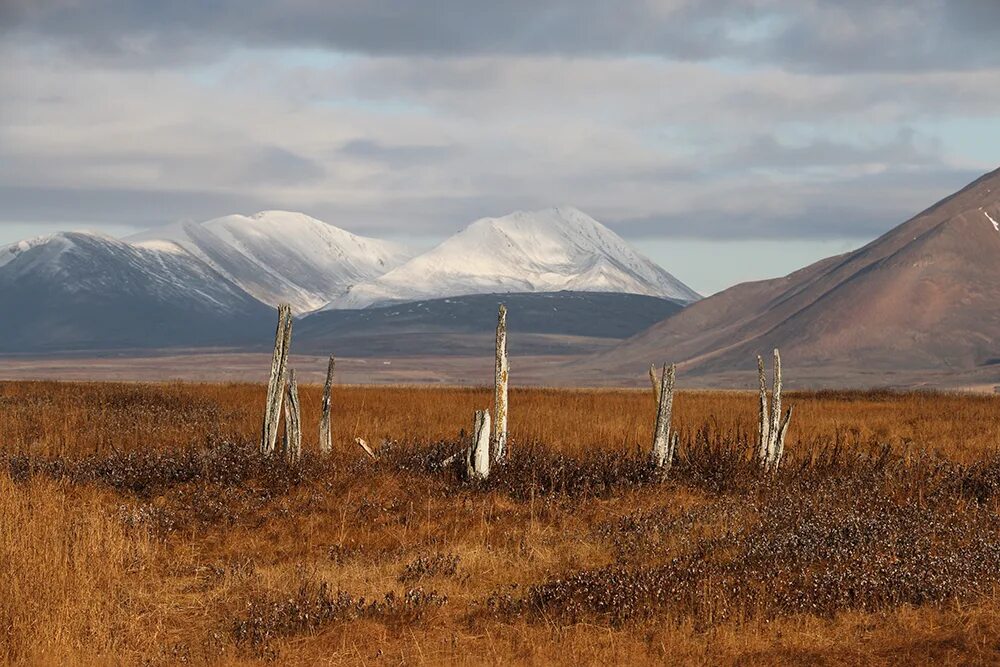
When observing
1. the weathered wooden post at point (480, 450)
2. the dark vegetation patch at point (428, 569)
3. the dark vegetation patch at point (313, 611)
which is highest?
the weathered wooden post at point (480, 450)

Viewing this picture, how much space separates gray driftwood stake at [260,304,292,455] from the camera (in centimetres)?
1912

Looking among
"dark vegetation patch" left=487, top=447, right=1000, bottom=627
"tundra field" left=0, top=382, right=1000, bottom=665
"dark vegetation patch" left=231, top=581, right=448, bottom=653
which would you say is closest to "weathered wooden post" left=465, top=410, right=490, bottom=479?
"tundra field" left=0, top=382, right=1000, bottom=665

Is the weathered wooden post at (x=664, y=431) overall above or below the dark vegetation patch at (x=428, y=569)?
above

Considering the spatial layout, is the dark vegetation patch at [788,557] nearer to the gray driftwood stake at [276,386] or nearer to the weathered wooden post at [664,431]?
the weathered wooden post at [664,431]

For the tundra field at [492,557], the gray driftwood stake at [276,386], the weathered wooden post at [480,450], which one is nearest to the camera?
the tundra field at [492,557]

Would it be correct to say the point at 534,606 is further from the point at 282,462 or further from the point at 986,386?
the point at 986,386

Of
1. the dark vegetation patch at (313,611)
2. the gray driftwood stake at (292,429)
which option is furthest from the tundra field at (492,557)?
the gray driftwood stake at (292,429)

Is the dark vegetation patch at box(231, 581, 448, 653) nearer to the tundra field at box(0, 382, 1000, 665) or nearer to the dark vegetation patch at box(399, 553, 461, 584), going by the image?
the tundra field at box(0, 382, 1000, 665)

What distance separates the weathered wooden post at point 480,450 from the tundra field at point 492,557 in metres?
0.17

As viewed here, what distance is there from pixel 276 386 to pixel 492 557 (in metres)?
6.46

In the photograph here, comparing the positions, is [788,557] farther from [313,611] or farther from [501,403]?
[501,403]

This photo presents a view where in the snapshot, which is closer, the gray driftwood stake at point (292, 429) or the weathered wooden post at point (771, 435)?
the gray driftwood stake at point (292, 429)

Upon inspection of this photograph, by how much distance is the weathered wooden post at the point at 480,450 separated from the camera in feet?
59.2

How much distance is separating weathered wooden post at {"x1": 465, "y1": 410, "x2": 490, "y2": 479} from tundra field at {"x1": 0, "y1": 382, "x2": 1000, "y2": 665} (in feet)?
0.56
